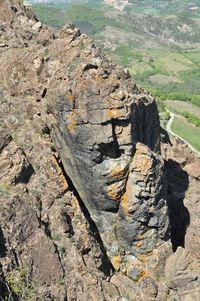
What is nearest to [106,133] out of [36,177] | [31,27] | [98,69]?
[98,69]

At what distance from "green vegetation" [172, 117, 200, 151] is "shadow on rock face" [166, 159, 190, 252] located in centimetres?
5529

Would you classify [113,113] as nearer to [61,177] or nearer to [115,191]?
[115,191]

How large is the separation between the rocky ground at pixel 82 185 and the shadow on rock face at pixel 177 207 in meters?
1.14

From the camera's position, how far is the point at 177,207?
91.7ft

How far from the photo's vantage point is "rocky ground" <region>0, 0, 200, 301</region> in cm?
2180

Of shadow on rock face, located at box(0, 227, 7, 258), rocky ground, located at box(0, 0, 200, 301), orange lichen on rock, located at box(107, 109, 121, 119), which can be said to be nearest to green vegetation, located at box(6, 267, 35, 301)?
rocky ground, located at box(0, 0, 200, 301)

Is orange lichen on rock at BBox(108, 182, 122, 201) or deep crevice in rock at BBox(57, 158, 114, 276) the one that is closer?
orange lichen on rock at BBox(108, 182, 122, 201)

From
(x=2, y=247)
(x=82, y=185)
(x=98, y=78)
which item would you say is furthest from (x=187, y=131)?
(x=2, y=247)

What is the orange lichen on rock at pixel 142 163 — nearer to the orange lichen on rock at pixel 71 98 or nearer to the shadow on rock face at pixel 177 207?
the orange lichen on rock at pixel 71 98

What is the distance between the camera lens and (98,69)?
71.6 ft

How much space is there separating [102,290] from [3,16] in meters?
19.1

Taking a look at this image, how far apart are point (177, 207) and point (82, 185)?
23.0 ft

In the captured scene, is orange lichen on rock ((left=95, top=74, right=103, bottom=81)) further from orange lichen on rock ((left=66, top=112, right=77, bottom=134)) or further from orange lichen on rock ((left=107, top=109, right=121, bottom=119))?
orange lichen on rock ((left=66, top=112, right=77, bottom=134))

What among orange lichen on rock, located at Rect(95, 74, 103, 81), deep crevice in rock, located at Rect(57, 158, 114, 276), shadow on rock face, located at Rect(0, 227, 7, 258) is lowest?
deep crevice in rock, located at Rect(57, 158, 114, 276)
